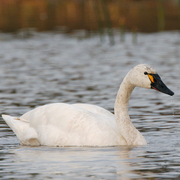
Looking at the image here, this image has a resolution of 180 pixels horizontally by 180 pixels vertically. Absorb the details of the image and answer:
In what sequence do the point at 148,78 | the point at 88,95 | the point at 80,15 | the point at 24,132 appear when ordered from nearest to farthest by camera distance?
the point at 148,78 → the point at 24,132 → the point at 88,95 → the point at 80,15

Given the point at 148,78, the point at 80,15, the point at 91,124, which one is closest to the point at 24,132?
the point at 91,124

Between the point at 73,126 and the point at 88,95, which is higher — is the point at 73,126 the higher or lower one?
the higher one

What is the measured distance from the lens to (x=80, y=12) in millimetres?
45031

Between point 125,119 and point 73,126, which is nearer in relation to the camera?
point 73,126

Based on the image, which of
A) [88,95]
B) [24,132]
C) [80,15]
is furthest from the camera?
[80,15]

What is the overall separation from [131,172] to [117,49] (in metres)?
19.1

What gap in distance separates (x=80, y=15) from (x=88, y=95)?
1133 inches

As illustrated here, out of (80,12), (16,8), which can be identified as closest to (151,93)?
(80,12)

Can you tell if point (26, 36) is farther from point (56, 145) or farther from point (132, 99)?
point (56, 145)

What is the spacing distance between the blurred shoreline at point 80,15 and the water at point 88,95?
4066mm

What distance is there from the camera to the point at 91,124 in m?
10.1

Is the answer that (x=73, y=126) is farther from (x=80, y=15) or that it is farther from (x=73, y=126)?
(x=80, y=15)

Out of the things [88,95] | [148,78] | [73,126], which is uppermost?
[148,78]

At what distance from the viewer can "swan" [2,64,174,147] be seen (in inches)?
388
